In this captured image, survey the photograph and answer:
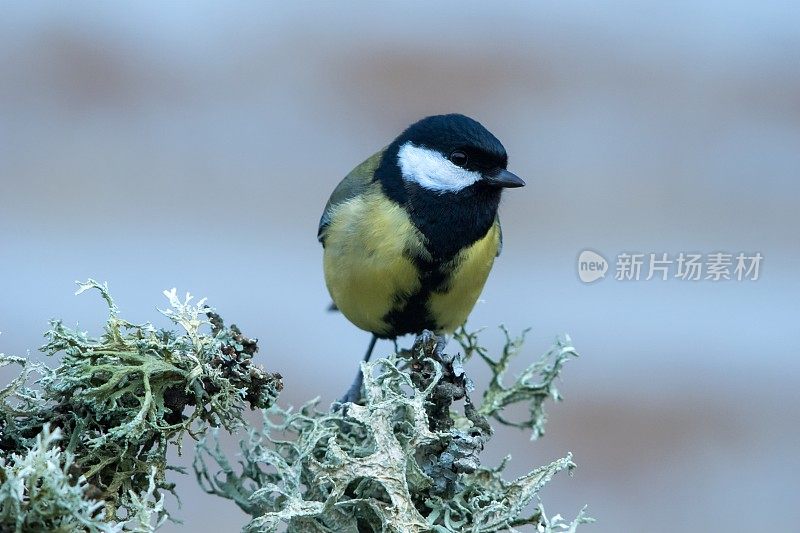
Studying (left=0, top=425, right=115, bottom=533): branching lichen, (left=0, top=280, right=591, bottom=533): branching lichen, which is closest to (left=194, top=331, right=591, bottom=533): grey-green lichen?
(left=0, top=280, right=591, bottom=533): branching lichen

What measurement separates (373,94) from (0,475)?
4.78 ft

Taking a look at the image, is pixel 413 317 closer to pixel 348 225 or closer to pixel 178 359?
pixel 348 225

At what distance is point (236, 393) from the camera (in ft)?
1.86

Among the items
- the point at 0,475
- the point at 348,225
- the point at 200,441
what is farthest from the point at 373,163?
the point at 0,475

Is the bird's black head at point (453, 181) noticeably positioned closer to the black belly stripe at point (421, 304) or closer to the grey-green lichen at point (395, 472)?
the black belly stripe at point (421, 304)

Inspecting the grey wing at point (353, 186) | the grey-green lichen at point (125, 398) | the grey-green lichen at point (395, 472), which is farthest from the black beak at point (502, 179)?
the grey-green lichen at point (125, 398)

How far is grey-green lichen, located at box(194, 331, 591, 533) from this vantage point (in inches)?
22.3

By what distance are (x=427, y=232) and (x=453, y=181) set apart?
0.21 feet

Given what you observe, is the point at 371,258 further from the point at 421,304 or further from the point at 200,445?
the point at 200,445
